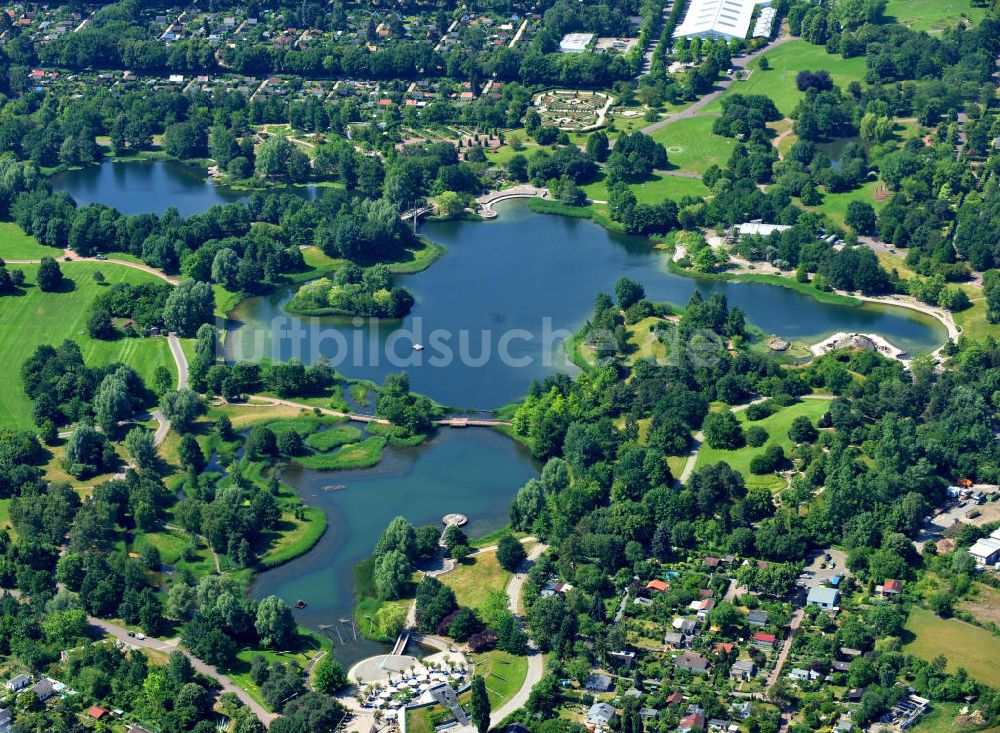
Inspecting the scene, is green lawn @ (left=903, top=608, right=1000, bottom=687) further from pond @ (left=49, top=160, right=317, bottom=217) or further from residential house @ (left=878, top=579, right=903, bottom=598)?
pond @ (left=49, top=160, right=317, bottom=217)

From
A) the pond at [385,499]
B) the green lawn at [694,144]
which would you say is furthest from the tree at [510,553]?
the green lawn at [694,144]

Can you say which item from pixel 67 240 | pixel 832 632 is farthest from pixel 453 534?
pixel 67 240

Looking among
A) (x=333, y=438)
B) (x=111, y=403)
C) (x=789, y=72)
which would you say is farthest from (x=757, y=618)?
(x=789, y=72)

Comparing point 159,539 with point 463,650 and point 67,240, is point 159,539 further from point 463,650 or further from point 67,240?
point 67,240

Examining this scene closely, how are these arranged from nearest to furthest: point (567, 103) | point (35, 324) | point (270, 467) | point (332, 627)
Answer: point (332, 627) < point (270, 467) < point (35, 324) < point (567, 103)

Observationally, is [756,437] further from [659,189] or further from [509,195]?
[509,195]

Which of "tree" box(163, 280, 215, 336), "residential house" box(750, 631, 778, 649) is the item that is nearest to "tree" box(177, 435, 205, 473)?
"tree" box(163, 280, 215, 336)
